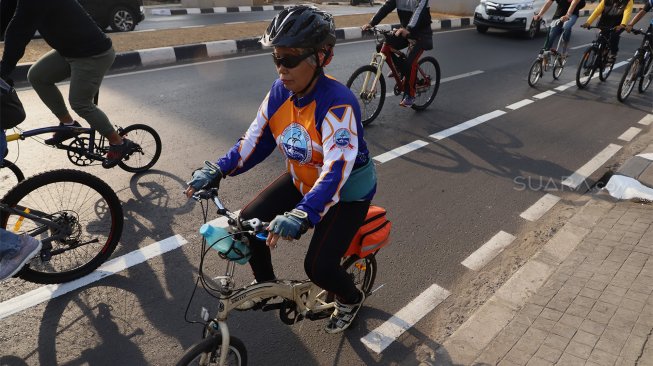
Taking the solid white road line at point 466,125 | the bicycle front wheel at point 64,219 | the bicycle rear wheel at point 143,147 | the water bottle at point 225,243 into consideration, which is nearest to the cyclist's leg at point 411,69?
the solid white road line at point 466,125

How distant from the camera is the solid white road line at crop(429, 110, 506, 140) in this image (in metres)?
6.03

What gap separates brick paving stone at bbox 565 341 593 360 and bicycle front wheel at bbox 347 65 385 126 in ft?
13.4

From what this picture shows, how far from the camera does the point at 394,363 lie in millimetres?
2604

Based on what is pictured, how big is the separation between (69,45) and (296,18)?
2633 mm

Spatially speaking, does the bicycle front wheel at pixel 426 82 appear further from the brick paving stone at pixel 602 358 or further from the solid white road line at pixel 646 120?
the brick paving stone at pixel 602 358

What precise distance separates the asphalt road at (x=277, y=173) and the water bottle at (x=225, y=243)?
918 millimetres

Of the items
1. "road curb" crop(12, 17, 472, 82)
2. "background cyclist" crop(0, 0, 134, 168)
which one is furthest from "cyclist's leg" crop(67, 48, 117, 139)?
"road curb" crop(12, 17, 472, 82)

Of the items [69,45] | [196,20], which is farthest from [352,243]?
[196,20]

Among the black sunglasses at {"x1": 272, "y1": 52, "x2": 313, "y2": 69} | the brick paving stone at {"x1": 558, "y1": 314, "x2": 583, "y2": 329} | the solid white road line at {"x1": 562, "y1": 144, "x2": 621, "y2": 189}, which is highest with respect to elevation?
the black sunglasses at {"x1": 272, "y1": 52, "x2": 313, "y2": 69}

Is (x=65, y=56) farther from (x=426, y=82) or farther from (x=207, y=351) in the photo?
(x=426, y=82)

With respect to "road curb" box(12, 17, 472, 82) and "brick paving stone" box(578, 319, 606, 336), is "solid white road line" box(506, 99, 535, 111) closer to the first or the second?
"road curb" box(12, 17, 472, 82)

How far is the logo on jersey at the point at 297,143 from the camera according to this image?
2150mm

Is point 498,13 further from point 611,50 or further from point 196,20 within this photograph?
point 196,20

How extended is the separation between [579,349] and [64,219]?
127 inches
